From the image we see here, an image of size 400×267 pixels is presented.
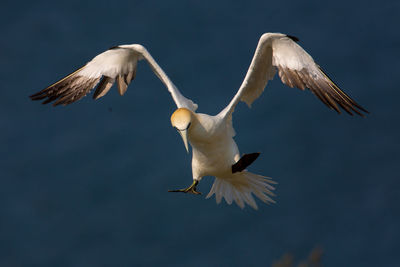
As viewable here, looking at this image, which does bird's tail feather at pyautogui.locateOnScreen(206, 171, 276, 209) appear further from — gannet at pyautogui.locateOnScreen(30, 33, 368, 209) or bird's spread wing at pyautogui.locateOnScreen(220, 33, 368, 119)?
bird's spread wing at pyautogui.locateOnScreen(220, 33, 368, 119)

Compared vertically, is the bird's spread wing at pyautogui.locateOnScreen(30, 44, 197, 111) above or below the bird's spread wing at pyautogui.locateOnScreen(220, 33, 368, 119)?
above

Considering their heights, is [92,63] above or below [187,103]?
above

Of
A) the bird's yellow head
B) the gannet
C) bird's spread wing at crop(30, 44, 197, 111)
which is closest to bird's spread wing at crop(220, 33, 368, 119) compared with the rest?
the gannet

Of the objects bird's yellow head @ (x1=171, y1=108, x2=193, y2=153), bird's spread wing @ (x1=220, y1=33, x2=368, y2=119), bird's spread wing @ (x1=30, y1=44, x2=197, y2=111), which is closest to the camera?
bird's yellow head @ (x1=171, y1=108, x2=193, y2=153)

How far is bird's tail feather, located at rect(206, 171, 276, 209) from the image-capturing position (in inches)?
314

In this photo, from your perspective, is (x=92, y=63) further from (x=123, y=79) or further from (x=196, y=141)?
(x=196, y=141)

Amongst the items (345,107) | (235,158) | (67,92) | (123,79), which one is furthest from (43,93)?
(345,107)

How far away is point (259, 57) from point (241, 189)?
6.34 ft

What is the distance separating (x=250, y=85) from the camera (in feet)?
25.4

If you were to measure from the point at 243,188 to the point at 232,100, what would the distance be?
4.69 ft

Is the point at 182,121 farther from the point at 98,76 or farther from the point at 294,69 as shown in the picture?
the point at 98,76

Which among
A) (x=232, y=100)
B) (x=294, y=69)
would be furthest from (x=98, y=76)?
(x=294, y=69)

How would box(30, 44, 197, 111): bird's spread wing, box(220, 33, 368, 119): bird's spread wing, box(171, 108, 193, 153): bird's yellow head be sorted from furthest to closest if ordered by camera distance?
box(30, 44, 197, 111): bird's spread wing < box(220, 33, 368, 119): bird's spread wing < box(171, 108, 193, 153): bird's yellow head

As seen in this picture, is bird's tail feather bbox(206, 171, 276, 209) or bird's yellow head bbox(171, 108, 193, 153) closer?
bird's yellow head bbox(171, 108, 193, 153)
